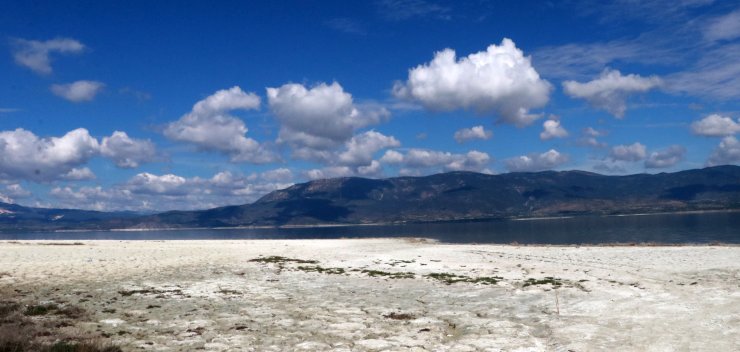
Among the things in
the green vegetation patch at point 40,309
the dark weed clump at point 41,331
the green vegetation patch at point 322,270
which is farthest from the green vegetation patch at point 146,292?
the green vegetation patch at point 322,270

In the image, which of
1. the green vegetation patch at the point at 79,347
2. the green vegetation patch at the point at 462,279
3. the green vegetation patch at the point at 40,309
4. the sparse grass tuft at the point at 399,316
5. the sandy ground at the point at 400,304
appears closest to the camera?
the green vegetation patch at the point at 79,347

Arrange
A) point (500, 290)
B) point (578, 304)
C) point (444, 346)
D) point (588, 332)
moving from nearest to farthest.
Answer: point (444, 346)
point (588, 332)
point (578, 304)
point (500, 290)

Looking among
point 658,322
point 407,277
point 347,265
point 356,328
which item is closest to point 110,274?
point 347,265

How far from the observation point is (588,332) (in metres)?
16.1

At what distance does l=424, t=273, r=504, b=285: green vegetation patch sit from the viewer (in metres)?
29.1

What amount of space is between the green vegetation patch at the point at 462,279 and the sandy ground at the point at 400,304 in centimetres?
17

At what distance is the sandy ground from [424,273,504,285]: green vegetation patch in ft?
0.57

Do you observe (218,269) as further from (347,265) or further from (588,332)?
(588,332)

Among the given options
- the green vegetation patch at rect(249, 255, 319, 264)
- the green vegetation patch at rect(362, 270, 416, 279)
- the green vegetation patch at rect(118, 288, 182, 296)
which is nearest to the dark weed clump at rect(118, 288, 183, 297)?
the green vegetation patch at rect(118, 288, 182, 296)

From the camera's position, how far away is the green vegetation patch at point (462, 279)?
1146 inches

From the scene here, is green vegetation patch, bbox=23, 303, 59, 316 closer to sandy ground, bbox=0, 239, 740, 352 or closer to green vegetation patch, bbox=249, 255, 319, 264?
sandy ground, bbox=0, 239, 740, 352

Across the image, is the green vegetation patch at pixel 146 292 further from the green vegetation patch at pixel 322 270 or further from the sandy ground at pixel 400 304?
the green vegetation patch at pixel 322 270

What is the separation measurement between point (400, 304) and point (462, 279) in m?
9.42

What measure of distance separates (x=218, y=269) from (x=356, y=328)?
23150 mm
